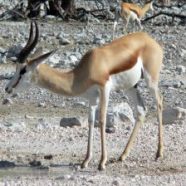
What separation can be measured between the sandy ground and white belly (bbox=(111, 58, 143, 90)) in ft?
2.65

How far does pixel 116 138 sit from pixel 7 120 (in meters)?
2.03

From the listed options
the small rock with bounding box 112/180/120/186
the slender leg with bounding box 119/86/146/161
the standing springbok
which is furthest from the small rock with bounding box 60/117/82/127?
the small rock with bounding box 112/180/120/186

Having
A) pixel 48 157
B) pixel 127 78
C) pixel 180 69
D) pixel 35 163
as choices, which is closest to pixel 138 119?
pixel 127 78

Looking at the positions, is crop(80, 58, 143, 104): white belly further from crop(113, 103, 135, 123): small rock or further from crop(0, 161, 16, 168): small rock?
crop(113, 103, 135, 123): small rock

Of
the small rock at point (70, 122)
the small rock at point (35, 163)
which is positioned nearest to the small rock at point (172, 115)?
the small rock at point (70, 122)

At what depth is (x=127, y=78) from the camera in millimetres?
9578

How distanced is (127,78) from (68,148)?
1304mm

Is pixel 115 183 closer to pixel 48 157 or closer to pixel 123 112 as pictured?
pixel 48 157

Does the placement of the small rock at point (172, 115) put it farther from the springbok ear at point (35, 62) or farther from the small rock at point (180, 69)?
the small rock at point (180, 69)

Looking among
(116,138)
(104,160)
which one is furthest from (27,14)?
(104,160)

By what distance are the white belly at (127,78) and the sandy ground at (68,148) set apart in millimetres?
806

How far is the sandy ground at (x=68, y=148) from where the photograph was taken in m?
8.75

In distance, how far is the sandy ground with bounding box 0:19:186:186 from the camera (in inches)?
344

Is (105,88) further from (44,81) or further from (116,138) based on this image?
(116,138)
